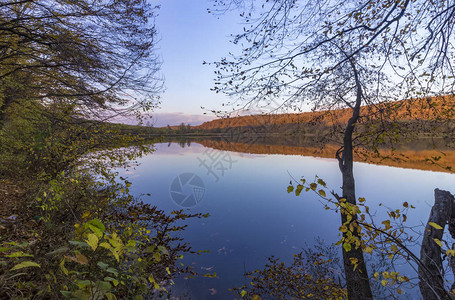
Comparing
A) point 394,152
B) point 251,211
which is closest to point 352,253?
point 394,152

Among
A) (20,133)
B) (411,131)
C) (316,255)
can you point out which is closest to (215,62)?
(411,131)

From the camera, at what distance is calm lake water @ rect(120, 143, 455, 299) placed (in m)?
8.02

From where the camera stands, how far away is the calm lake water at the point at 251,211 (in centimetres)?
802

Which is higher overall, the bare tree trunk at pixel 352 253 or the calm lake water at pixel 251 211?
A: the bare tree trunk at pixel 352 253

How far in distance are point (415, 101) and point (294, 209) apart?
10.7 meters

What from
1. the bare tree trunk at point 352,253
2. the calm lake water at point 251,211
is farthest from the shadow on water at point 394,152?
the calm lake water at point 251,211

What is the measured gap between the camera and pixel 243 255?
28.4 ft

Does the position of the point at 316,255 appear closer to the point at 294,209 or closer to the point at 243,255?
the point at 243,255

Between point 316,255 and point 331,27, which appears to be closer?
point 331,27

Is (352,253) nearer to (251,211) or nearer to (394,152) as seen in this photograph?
(394,152)

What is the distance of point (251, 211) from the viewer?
13.5 meters

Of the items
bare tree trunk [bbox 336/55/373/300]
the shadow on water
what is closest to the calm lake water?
the shadow on water

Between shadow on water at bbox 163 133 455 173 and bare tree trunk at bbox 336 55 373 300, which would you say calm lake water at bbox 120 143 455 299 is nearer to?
shadow on water at bbox 163 133 455 173

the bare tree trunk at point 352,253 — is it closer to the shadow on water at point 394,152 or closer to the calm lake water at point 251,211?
the shadow on water at point 394,152
